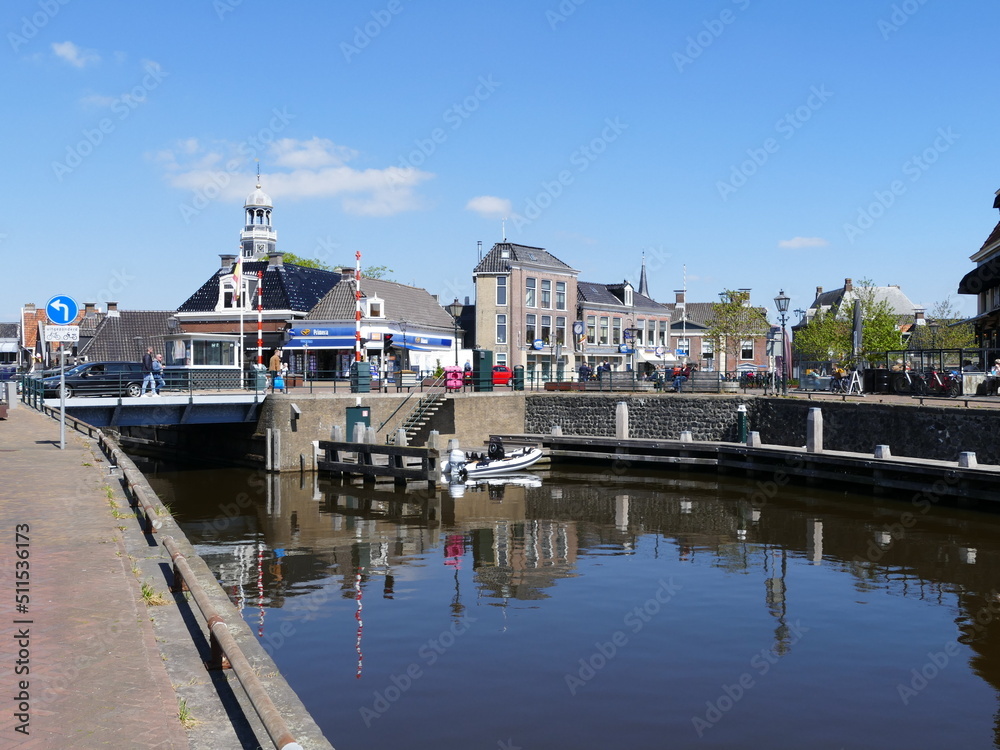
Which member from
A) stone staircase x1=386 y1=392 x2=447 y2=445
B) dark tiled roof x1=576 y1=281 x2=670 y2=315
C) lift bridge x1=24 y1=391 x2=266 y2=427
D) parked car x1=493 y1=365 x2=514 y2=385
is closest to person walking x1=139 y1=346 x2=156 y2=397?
lift bridge x1=24 y1=391 x2=266 y2=427

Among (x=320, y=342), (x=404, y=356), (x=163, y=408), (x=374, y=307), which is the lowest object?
(x=163, y=408)

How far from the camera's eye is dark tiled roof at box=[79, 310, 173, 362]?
205ft

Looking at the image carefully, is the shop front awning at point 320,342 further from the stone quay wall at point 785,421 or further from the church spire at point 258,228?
the church spire at point 258,228

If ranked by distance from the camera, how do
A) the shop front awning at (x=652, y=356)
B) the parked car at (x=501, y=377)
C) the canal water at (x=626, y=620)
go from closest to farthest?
the canal water at (x=626, y=620) → the parked car at (x=501, y=377) → the shop front awning at (x=652, y=356)

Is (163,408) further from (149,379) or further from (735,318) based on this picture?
(735,318)

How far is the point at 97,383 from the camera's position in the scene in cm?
3109

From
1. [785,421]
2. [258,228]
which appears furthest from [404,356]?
[258,228]

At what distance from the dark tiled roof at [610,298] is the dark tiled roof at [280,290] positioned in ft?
60.3

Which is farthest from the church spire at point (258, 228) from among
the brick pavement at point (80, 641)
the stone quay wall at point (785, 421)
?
the brick pavement at point (80, 641)

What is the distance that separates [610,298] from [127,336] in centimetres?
3570

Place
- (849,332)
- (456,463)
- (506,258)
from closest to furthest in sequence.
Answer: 1. (456,463)
2. (506,258)
3. (849,332)

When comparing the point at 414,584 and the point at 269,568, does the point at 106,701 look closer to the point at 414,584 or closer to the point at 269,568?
the point at 414,584

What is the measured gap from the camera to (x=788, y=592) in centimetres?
1546

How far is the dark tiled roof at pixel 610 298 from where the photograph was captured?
205ft
